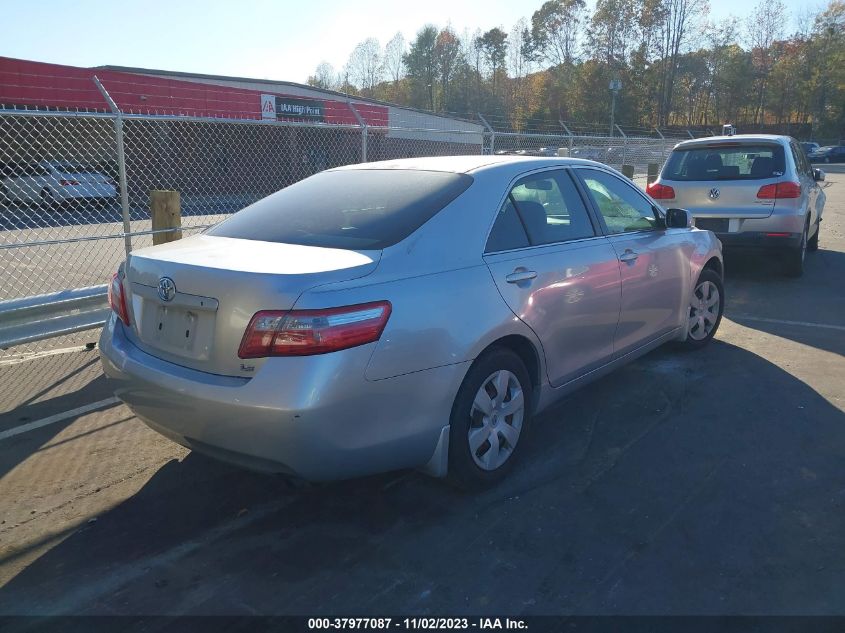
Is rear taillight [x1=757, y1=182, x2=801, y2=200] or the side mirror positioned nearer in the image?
the side mirror

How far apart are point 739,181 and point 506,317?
20.5 feet

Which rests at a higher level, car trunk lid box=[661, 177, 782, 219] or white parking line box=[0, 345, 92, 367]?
car trunk lid box=[661, 177, 782, 219]

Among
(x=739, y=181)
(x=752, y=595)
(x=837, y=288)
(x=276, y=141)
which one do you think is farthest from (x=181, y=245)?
(x=276, y=141)

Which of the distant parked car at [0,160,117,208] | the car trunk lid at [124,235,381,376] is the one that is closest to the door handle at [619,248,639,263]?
the car trunk lid at [124,235,381,376]

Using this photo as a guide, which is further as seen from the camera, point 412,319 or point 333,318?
point 412,319

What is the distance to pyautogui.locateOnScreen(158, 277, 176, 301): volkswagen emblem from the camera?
3061 mm

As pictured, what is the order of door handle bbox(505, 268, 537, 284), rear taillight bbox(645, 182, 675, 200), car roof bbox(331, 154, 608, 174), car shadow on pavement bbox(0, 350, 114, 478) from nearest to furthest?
door handle bbox(505, 268, 537, 284) < car roof bbox(331, 154, 608, 174) < car shadow on pavement bbox(0, 350, 114, 478) < rear taillight bbox(645, 182, 675, 200)

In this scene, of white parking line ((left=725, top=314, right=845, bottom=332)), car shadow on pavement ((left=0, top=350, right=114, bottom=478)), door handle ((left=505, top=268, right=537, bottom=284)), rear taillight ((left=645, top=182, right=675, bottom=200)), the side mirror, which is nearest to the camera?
door handle ((left=505, top=268, right=537, bottom=284))

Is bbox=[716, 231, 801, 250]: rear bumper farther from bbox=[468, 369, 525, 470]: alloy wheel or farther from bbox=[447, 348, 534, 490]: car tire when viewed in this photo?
bbox=[468, 369, 525, 470]: alloy wheel

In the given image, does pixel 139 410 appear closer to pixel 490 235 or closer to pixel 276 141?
pixel 490 235

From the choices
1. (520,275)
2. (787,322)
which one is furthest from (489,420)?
(787,322)

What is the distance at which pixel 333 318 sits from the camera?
2.74 metres

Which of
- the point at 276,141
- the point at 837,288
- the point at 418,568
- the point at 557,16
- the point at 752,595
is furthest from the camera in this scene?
the point at 557,16

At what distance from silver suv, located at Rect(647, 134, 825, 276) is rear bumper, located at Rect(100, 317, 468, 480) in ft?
21.4
